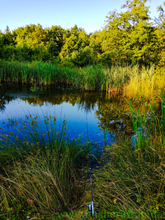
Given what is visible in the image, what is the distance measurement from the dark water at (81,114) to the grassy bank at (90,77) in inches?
48.0

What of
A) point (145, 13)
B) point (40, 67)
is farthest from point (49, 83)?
point (145, 13)

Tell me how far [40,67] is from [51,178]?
34.4 ft

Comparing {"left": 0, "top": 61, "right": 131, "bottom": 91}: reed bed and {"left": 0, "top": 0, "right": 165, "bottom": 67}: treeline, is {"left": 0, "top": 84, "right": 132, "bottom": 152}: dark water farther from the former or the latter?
{"left": 0, "top": 0, "right": 165, "bottom": 67}: treeline

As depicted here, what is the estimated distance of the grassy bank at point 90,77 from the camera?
26.1 feet

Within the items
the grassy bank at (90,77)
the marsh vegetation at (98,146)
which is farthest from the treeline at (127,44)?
the grassy bank at (90,77)

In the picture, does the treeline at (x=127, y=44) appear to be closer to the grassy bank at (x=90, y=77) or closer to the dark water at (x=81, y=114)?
the grassy bank at (x=90, y=77)

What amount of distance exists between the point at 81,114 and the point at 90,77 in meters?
4.41

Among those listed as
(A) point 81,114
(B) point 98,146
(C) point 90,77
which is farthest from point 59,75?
(B) point 98,146

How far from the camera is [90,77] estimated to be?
9734 mm

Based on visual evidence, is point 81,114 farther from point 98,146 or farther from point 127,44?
point 127,44

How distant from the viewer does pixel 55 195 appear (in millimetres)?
1891

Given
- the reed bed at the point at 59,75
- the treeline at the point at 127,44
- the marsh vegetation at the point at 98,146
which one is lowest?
the marsh vegetation at the point at 98,146

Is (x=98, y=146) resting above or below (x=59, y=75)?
below

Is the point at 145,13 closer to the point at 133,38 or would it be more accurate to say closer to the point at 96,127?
the point at 133,38
